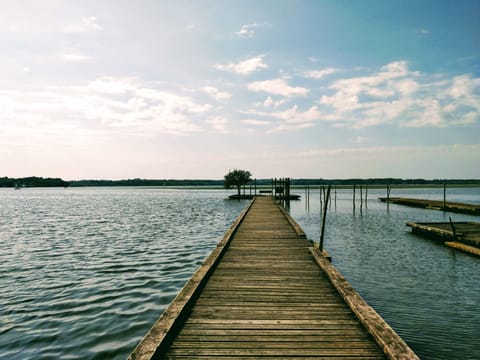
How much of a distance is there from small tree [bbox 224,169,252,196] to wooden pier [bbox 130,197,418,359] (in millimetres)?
60897

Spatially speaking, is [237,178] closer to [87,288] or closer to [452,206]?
[452,206]

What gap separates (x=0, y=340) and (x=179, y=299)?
438 cm

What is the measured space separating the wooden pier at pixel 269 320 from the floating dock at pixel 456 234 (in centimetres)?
1080

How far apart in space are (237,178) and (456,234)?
181 feet

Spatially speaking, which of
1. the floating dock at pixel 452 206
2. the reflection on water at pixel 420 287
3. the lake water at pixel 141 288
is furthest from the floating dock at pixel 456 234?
the floating dock at pixel 452 206

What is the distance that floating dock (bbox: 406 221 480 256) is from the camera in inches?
566

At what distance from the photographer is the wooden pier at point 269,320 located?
3.95 metres

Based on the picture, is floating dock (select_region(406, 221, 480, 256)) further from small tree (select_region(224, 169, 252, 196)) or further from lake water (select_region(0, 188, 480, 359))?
small tree (select_region(224, 169, 252, 196))

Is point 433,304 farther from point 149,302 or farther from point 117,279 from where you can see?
point 117,279

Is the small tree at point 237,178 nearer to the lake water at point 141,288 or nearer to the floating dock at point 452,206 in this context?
the floating dock at point 452,206

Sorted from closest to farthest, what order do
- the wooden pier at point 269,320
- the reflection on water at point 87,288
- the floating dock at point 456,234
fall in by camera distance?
the wooden pier at point 269,320, the reflection on water at point 87,288, the floating dock at point 456,234

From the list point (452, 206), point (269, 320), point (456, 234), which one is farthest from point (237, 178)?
point (269, 320)

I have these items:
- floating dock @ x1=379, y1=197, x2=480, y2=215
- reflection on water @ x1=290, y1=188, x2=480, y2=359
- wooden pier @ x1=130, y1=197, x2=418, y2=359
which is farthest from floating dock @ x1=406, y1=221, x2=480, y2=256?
floating dock @ x1=379, y1=197, x2=480, y2=215

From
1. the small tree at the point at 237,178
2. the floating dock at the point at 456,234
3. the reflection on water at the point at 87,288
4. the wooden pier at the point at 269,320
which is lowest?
the reflection on water at the point at 87,288
